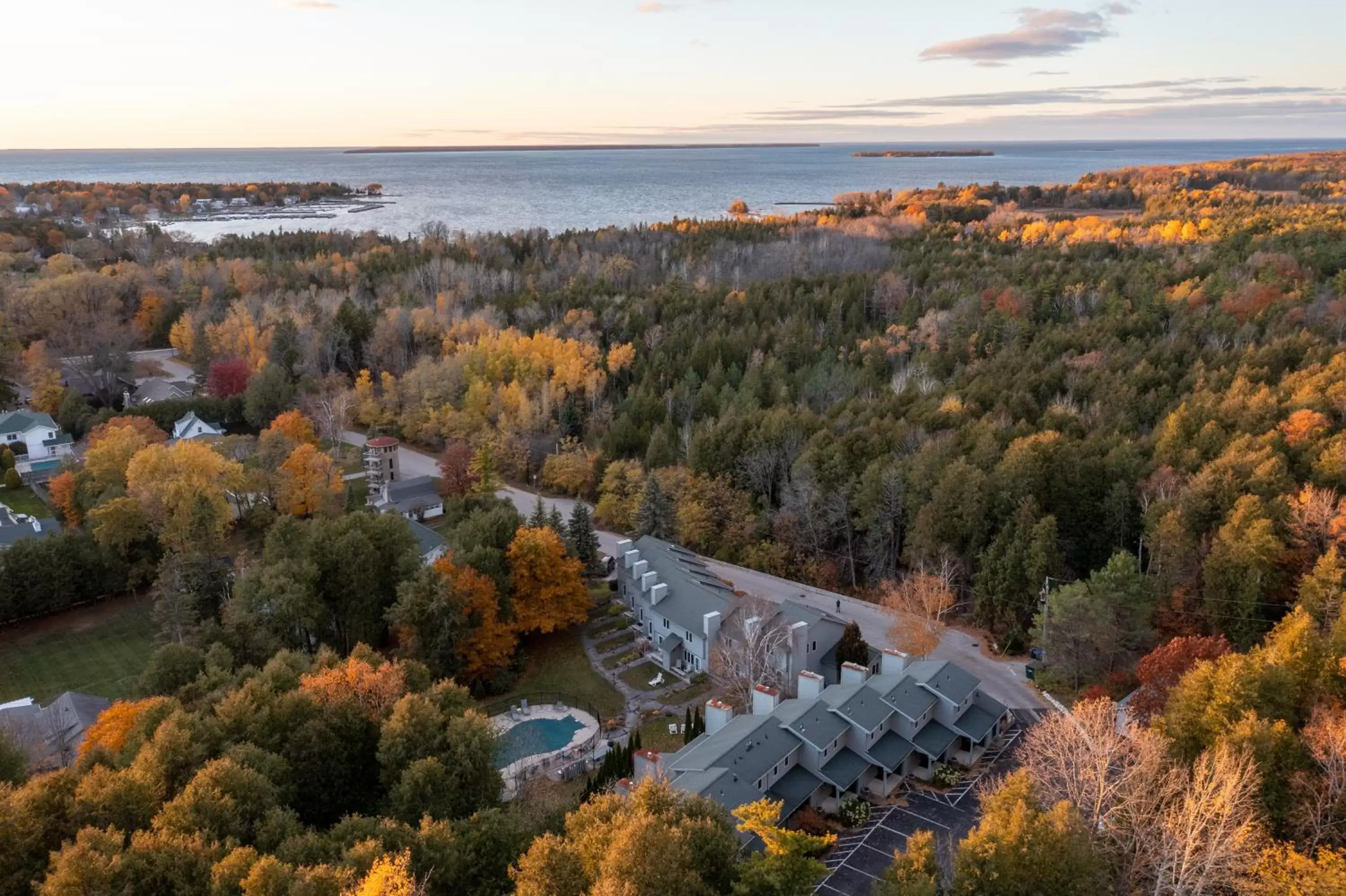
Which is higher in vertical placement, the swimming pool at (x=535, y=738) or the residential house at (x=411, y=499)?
the residential house at (x=411, y=499)

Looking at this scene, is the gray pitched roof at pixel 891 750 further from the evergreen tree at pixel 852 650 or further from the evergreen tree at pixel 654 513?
the evergreen tree at pixel 654 513

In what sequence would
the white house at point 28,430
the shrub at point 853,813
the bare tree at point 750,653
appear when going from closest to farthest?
1. the shrub at point 853,813
2. the bare tree at point 750,653
3. the white house at point 28,430

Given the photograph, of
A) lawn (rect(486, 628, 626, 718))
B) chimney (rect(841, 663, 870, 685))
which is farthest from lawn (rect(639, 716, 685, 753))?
chimney (rect(841, 663, 870, 685))

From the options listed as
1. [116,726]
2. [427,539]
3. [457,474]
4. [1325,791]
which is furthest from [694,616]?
[457,474]

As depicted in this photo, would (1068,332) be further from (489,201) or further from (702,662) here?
(489,201)

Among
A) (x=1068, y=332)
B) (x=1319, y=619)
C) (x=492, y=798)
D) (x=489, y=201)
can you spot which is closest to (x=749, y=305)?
(x=1068, y=332)

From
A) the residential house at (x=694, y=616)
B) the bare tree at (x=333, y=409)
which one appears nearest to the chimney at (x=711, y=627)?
the residential house at (x=694, y=616)
